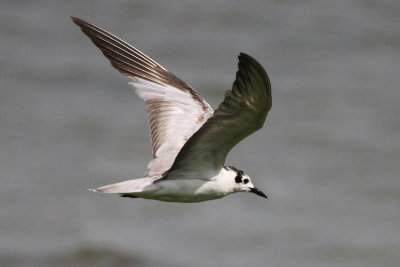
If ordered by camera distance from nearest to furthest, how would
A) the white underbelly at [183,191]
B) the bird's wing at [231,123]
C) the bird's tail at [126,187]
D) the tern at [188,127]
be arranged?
1. the bird's wing at [231,123]
2. the tern at [188,127]
3. the bird's tail at [126,187]
4. the white underbelly at [183,191]

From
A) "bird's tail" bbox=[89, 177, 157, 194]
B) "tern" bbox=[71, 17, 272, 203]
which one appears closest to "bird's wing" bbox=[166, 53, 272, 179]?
"tern" bbox=[71, 17, 272, 203]

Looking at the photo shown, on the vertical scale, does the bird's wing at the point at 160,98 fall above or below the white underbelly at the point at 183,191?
above

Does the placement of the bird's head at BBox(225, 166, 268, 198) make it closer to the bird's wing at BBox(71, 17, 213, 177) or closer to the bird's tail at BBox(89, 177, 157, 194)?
the bird's wing at BBox(71, 17, 213, 177)

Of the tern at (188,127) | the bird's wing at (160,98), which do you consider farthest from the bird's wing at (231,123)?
the bird's wing at (160,98)

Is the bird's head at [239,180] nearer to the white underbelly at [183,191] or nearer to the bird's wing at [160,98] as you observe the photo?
the white underbelly at [183,191]

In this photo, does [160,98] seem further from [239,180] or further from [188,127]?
[239,180]

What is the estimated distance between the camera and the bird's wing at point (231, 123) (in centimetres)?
645

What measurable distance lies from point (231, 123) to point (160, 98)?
81.4 inches

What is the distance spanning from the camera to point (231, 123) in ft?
22.7

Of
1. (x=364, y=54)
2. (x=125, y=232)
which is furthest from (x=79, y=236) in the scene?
(x=364, y=54)

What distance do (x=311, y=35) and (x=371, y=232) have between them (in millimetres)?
5955

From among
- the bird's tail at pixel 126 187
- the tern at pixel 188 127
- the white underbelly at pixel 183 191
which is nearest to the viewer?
the tern at pixel 188 127

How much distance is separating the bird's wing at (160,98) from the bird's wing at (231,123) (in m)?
0.52

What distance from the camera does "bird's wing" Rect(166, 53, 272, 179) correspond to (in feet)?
21.2
